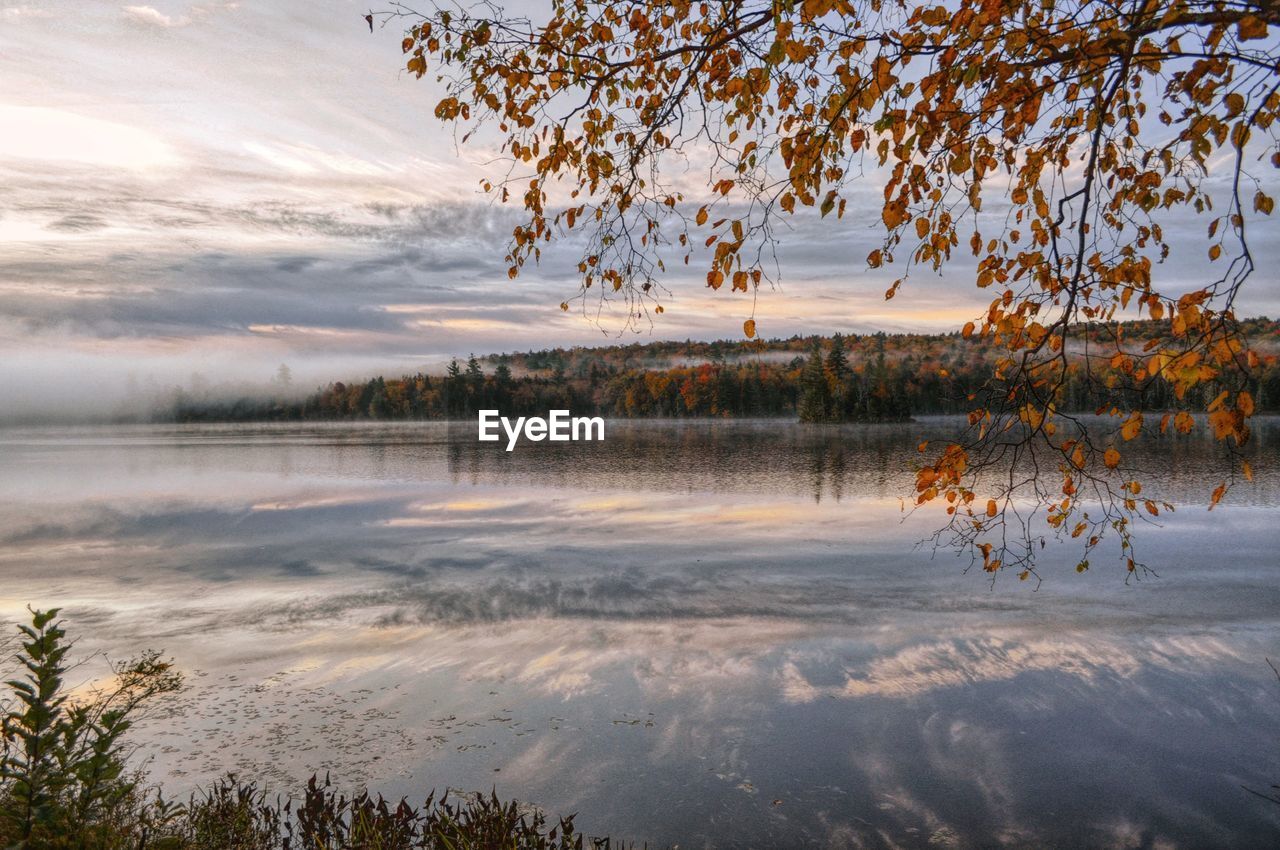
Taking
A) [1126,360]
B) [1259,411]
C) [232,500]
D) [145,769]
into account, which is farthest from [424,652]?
[1259,411]

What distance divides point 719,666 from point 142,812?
805 cm

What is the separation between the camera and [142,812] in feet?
20.3

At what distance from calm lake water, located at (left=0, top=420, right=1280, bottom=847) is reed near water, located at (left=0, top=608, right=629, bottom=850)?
127 centimetres

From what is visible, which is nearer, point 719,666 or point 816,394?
point 719,666

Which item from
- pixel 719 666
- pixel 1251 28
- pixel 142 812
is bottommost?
pixel 719 666

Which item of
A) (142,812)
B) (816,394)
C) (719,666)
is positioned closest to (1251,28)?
(142,812)

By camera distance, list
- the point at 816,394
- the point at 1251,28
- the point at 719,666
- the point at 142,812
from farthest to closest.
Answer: the point at 816,394, the point at 719,666, the point at 142,812, the point at 1251,28

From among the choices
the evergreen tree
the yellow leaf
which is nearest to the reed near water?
the yellow leaf

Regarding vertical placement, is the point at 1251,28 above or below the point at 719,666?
above

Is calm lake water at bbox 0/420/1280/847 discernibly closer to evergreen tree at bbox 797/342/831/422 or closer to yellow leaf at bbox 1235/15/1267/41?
yellow leaf at bbox 1235/15/1267/41

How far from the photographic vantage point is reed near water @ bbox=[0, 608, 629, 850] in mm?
4863

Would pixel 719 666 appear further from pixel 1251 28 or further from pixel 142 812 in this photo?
pixel 1251 28

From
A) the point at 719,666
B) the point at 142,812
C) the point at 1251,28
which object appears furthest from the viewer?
the point at 719,666

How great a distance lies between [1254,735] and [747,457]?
144ft
